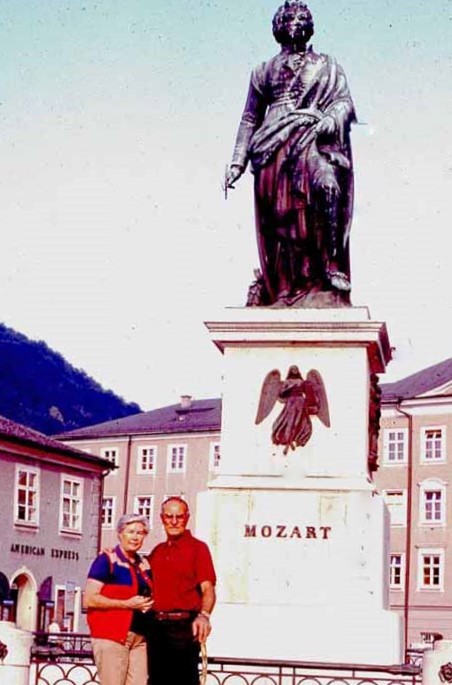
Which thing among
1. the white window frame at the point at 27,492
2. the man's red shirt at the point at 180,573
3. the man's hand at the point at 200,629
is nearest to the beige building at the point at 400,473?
the white window frame at the point at 27,492

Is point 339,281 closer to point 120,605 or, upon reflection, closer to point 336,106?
point 336,106

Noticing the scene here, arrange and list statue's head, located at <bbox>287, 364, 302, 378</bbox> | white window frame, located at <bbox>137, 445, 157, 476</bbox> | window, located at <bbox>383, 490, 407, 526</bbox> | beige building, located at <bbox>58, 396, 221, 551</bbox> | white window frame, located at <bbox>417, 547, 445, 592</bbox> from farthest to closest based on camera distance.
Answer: white window frame, located at <bbox>137, 445, 157, 476</bbox>
beige building, located at <bbox>58, 396, 221, 551</bbox>
window, located at <bbox>383, 490, 407, 526</bbox>
white window frame, located at <bbox>417, 547, 445, 592</bbox>
statue's head, located at <bbox>287, 364, 302, 378</bbox>

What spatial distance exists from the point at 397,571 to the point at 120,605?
60654 mm

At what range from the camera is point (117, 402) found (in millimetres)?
157125

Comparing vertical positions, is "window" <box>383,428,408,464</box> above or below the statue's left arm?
above

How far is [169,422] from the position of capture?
79500mm

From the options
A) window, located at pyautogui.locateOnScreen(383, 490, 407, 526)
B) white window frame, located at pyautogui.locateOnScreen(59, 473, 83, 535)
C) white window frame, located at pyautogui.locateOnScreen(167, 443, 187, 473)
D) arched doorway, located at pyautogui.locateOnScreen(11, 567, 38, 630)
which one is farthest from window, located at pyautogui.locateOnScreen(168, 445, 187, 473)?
arched doorway, located at pyautogui.locateOnScreen(11, 567, 38, 630)

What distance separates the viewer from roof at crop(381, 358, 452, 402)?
6956 centimetres

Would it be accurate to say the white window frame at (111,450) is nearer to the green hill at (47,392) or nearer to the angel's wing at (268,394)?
the green hill at (47,392)

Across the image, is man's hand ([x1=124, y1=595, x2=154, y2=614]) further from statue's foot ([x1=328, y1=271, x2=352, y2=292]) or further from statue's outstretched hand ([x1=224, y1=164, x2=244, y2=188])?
statue's outstretched hand ([x1=224, y1=164, x2=244, y2=188])

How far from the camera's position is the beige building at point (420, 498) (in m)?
66.0

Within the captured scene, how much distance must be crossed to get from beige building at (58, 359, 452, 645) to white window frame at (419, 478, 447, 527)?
0.05 meters

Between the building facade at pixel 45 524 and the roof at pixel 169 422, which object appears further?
the roof at pixel 169 422

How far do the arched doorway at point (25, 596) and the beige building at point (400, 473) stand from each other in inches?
621
